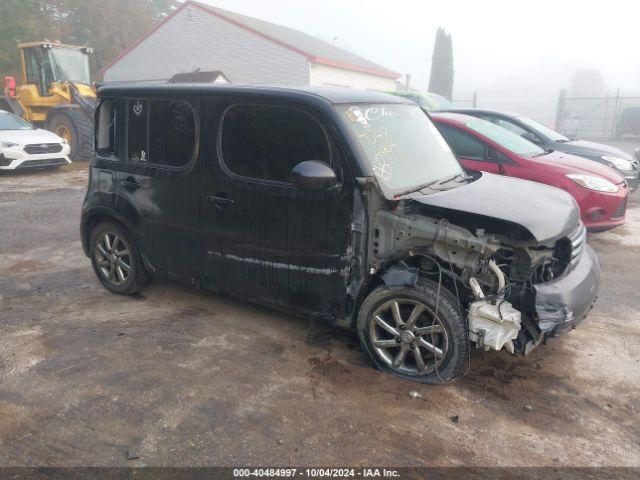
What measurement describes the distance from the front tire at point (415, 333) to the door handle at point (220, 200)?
50.7 inches

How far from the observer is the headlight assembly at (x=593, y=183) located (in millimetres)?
6448

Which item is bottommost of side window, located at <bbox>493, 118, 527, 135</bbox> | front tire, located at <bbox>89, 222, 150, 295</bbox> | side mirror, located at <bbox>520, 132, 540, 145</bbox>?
front tire, located at <bbox>89, 222, 150, 295</bbox>

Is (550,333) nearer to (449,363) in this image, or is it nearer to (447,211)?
(449,363)

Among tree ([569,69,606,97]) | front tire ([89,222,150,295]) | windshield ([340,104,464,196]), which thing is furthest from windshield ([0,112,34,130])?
tree ([569,69,606,97])

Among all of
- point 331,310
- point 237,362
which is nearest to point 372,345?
point 331,310

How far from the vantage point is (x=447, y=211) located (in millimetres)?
3338

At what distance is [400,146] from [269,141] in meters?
0.97

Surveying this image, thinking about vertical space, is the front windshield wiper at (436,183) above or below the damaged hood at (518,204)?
above

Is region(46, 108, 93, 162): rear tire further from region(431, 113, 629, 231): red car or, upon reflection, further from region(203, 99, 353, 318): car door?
region(203, 99, 353, 318): car door

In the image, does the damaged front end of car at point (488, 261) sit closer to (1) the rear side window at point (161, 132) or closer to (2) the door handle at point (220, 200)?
(2) the door handle at point (220, 200)

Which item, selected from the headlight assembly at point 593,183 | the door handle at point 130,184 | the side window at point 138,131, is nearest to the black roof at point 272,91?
the side window at point 138,131

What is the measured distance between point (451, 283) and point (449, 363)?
0.52 m

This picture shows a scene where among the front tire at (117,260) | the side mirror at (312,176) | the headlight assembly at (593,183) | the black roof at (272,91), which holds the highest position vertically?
the black roof at (272,91)

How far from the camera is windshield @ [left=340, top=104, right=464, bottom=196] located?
3629 mm
